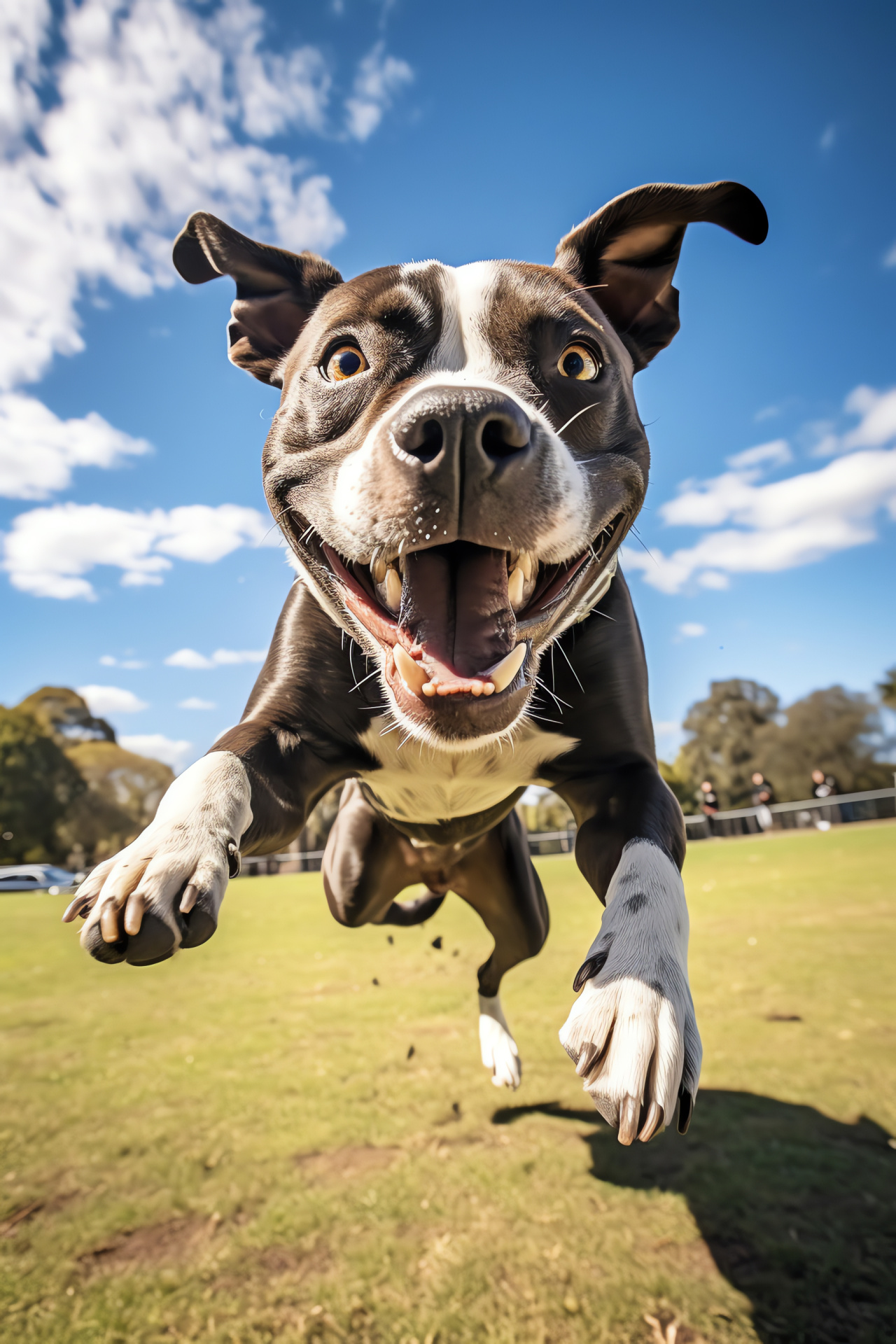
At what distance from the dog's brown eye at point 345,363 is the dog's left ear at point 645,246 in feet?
3.26

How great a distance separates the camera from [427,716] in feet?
7.22

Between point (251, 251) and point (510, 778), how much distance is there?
247 cm

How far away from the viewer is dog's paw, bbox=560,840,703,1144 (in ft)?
5.67

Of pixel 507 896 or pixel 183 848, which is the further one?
pixel 507 896

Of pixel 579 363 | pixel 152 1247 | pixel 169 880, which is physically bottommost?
pixel 152 1247

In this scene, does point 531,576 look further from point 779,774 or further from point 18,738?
point 779,774

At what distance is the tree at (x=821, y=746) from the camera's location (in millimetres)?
50562

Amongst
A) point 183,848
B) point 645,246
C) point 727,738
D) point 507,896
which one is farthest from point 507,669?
point 727,738

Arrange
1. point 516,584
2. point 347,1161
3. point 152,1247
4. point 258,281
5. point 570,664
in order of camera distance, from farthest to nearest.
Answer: point 347,1161, point 152,1247, point 258,281, point 570,664, point 516,584

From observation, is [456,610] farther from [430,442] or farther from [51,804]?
[51,804]

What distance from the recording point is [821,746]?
53.3 metres

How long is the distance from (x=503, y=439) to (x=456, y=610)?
53cm

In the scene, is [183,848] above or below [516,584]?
below

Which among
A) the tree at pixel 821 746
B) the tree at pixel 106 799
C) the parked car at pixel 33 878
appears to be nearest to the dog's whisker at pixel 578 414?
the parked car at pixel 33 878
